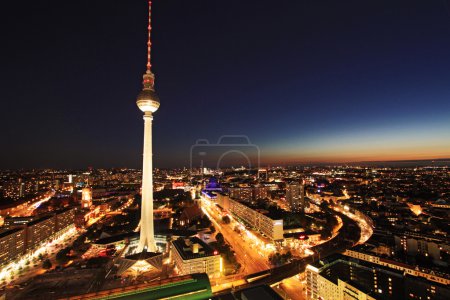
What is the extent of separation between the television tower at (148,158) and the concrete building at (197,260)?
9.63 feet

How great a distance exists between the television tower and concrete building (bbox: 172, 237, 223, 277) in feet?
9.63

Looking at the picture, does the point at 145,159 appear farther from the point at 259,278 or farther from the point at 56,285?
the point at 259,278

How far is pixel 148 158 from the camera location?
1599cm

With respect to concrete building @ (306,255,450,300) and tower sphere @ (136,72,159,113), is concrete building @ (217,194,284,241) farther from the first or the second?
tower sphere @ (136,72,159,113)

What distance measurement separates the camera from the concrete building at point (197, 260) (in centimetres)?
1221

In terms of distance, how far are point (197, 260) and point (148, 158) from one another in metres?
7.24

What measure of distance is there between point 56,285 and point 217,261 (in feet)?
24.1

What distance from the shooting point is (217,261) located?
12602 mm

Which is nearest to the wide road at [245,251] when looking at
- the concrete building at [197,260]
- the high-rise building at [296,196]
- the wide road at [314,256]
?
the wide road at [314,256]

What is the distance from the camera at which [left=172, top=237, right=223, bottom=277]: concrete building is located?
12211 mm

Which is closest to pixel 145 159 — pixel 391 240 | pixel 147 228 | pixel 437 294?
pixel 147 228

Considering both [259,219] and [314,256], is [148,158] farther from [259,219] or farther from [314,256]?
[314,256]

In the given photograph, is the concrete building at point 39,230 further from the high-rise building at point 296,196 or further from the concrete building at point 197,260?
the high-rise building at point 296,196

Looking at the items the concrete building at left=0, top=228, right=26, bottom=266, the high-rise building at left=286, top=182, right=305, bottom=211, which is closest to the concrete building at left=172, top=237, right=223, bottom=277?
the concrete building at left=0, top=228, right=26, bottom=266
